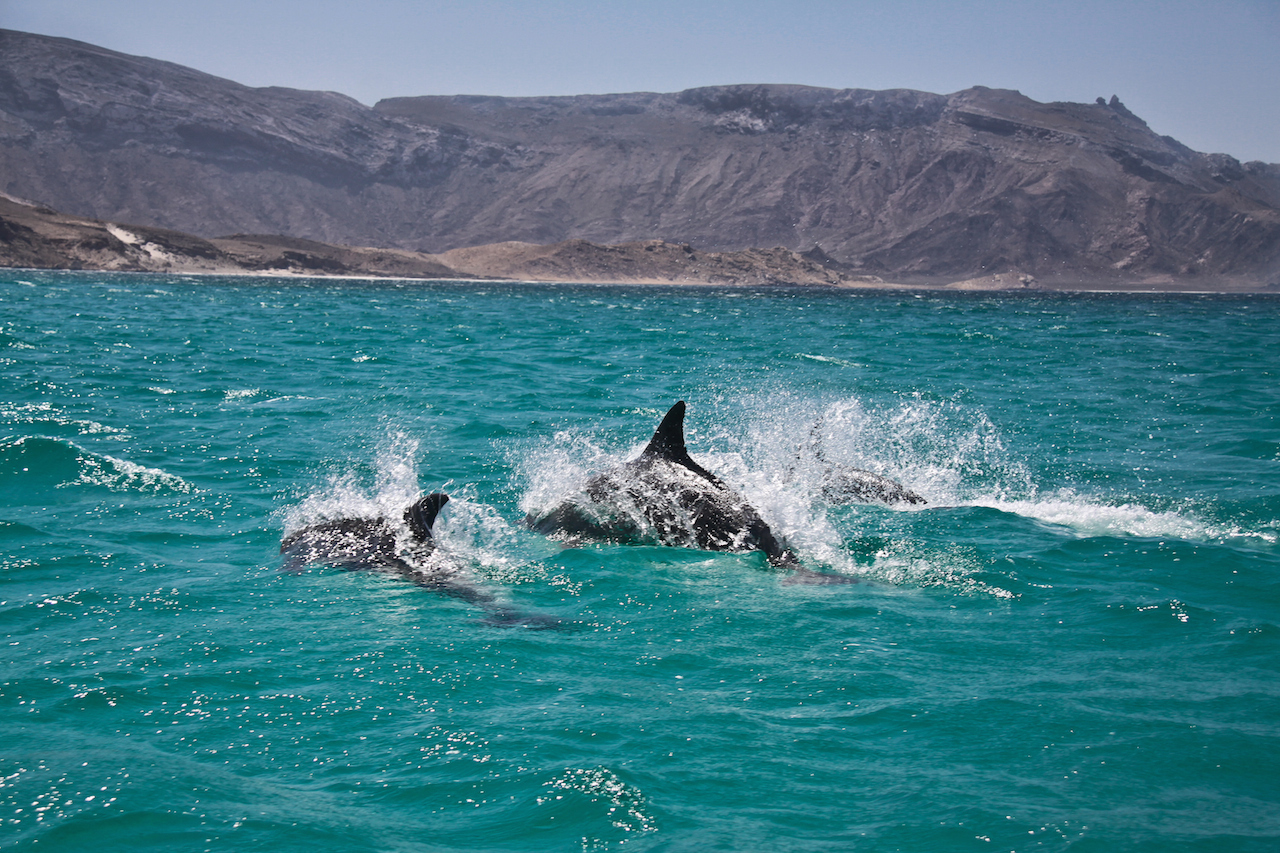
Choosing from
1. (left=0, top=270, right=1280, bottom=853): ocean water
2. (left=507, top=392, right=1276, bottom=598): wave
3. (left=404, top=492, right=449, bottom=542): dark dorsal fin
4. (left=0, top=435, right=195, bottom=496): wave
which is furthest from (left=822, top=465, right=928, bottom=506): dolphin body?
(left=0, top=435, right=195, bottom=496): wave

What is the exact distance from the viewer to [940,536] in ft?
38.3

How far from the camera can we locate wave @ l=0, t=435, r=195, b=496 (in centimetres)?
1258

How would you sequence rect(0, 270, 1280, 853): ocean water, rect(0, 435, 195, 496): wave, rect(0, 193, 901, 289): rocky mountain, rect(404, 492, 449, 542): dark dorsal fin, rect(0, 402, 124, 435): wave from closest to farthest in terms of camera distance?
1. rect(0, 270, 1280, 853): ocean water
2. rect(404, 492, 449, 542): dark dorsal fin
3. rect(0, 435, 195, 496): wave
4. rect(0, 402, 124, 435): wave
5. rect(0, 193, 901, 289): rocky mountain

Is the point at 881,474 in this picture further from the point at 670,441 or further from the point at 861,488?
the point at 670,441

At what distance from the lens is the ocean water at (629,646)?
17.7 feet

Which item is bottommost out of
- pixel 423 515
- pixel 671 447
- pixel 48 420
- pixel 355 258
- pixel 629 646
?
pixel 629 646

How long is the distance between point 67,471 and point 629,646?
373 inches

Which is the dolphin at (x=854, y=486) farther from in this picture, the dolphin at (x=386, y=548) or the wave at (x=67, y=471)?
A: the wave at (x=67, y=471)

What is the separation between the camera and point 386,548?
10055mm

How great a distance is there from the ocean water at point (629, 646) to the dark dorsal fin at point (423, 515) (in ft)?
1.74

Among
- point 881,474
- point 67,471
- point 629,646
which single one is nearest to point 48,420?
point 67,471

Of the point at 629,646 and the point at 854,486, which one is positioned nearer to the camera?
the point at 629,646

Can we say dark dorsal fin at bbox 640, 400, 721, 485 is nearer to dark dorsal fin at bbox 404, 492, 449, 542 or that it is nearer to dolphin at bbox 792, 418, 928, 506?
dark dorsal fin at bbox 404, 492, 449, 542

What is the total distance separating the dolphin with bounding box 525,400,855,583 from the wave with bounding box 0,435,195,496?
17.7 ft
